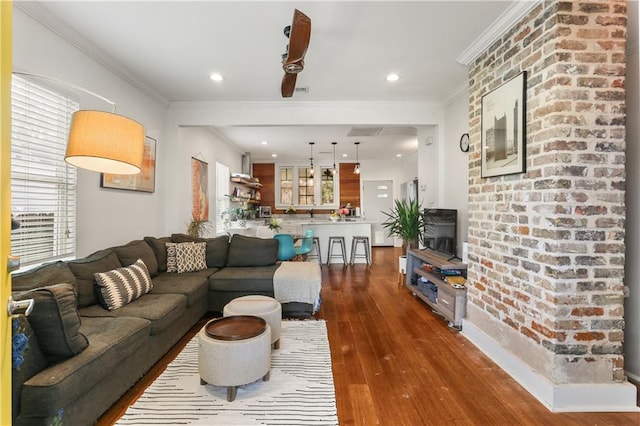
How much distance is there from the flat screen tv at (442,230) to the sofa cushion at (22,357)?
3.72 metres

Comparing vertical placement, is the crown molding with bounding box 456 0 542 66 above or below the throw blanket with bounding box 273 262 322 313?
above

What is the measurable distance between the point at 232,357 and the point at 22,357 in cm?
102

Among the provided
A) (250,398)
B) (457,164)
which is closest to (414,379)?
(250,398)

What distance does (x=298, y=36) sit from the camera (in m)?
2.01

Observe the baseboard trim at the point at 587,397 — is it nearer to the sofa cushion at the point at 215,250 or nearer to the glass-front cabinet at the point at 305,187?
the sofa cushion at the point at 215,250

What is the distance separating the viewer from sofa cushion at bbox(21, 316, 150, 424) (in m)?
1.40

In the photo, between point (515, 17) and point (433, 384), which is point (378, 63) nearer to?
point (515, 17)

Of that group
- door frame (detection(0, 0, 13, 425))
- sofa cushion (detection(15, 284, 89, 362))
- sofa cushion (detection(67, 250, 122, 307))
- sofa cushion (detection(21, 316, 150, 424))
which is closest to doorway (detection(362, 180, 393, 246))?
sofa cushion (detection(67, 250, 122, 307))

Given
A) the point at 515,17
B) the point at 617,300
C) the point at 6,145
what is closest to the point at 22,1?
the point at 6,145

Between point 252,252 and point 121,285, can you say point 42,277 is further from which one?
point 252,252

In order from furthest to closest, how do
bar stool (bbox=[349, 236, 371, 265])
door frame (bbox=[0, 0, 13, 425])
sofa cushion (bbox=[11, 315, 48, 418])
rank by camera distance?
bar stool (bbox=[349, 236, 371, 265]) → sofa cushion (bbox=[11, 315, 48, 418]) → door frame (bbox=[0, 0, 13, 425])

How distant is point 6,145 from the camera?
900 millimetres

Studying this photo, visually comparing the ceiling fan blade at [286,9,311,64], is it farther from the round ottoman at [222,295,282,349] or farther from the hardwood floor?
the hardwood floor

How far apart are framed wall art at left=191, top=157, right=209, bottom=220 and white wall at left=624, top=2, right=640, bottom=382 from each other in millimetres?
5115
